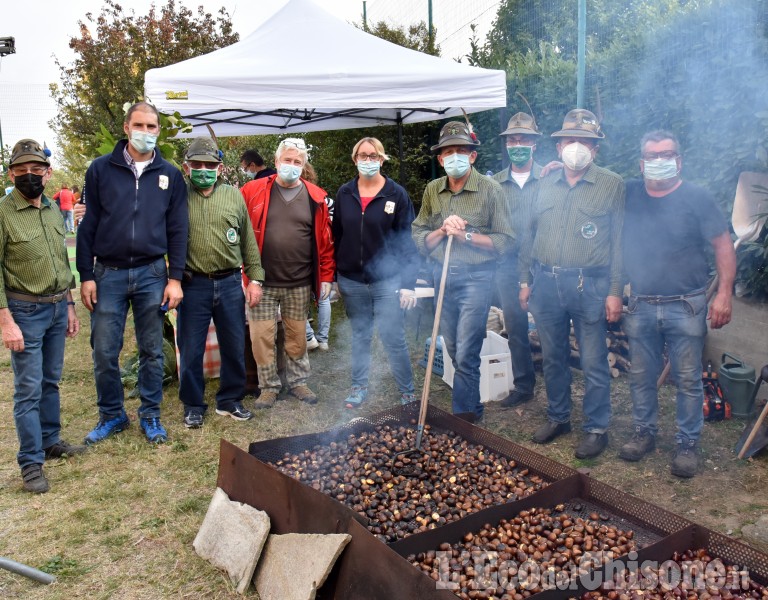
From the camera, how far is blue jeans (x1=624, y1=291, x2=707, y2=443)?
4168mm

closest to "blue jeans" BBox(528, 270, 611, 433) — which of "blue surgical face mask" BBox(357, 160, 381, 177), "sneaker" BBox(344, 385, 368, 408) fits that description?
"blue surgical face mask" BBox(357, 160, 381, 177)

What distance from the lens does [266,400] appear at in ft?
18.8

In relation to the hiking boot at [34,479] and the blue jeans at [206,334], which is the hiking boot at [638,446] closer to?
the blue jeans at [206,334]

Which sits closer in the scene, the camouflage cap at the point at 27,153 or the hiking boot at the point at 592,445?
the camouflage cap at the point at 27,153

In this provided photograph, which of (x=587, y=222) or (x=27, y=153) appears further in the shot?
(x=587, y=222)

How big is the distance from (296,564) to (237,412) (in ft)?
8.74

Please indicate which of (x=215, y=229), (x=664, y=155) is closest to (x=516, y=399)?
(x=664, y=155)

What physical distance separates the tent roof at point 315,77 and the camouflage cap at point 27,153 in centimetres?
218

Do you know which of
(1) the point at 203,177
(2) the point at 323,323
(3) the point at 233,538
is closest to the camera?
(3) the point at 233,538

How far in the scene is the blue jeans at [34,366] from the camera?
413cm

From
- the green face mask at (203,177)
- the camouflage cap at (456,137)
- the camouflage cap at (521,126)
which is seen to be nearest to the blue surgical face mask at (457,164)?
the camouflage cap at (456,137)

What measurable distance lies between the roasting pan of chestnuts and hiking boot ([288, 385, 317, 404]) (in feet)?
5.49

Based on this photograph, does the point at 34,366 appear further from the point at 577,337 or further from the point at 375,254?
the point at 577,337

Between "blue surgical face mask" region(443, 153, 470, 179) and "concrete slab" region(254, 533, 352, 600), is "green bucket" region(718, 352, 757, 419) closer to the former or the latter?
"blue surgical face mask" region(443, 153, 470, 179)
